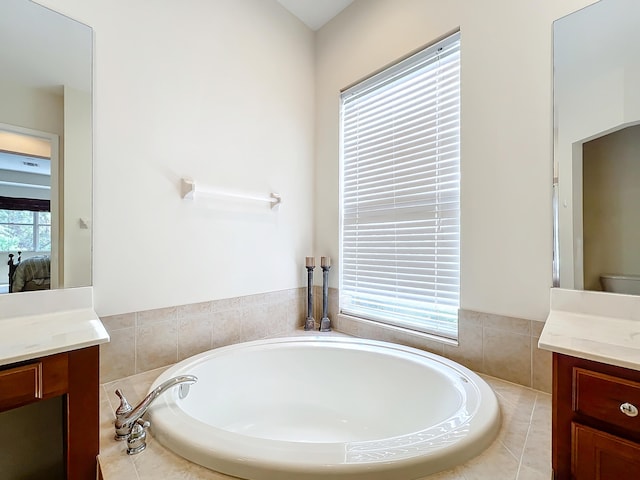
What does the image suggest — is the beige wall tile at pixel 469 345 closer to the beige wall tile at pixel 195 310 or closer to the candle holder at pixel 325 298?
the candle holder at pixel 325 298

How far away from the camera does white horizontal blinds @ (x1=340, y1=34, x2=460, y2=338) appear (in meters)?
1.63

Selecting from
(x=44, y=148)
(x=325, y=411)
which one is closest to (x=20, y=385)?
(x=44, y=148)

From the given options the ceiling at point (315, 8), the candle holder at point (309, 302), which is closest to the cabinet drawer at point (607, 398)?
the candle holder at point (309, 302)

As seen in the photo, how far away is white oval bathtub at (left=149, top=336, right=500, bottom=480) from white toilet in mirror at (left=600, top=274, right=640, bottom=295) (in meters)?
0.59

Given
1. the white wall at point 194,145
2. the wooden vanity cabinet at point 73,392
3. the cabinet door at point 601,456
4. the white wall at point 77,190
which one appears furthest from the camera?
the white wall at point 194,145

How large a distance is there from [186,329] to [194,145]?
101 centimetres

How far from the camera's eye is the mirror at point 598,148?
3.69 ft

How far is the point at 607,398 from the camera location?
76 cm

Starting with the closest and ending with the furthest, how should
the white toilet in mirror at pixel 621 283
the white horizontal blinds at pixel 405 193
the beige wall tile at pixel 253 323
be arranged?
the white toilet in mirror at pixel 621 283, the white horizontal blinds at pixel 405 193, the beige wall tile at pixel 253 323

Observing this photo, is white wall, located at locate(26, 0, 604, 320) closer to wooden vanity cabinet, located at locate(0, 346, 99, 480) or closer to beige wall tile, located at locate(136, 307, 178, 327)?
beige wall tile, located at locate(136, 307, 178, 327)

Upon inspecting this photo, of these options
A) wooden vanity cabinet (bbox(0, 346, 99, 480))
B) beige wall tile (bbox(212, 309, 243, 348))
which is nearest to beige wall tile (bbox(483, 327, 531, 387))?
beige wall tile (bbox(212, 309, 243, 348))

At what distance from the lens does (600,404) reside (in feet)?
2.53

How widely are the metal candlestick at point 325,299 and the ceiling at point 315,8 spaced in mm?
1825

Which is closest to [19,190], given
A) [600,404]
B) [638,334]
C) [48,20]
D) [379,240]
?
[48,20]
